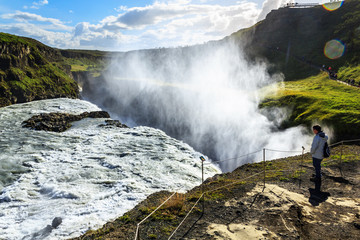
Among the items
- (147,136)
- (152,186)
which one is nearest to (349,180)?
(152,186)

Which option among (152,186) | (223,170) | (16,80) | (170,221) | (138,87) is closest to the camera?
(170,221)

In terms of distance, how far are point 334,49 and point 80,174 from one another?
251 feet

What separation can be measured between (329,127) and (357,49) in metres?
46.7

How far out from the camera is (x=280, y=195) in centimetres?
1000

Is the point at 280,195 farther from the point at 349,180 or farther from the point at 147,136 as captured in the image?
the point at 147,136

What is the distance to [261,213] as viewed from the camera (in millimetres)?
8617

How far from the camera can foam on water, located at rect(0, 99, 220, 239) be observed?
12.7 m

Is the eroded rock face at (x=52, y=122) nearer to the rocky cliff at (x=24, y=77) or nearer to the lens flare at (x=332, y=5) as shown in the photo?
the rocky cliff at (x=24, y=77)

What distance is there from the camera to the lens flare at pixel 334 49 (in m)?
60.0

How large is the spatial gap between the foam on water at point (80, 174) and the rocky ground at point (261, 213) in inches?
163

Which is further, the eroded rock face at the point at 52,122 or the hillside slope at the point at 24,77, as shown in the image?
the hillside slope at the point at 24,77

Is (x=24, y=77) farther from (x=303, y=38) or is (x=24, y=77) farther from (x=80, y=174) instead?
(x=303, y=38)

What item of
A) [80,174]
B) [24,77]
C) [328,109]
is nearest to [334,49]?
[328,109]

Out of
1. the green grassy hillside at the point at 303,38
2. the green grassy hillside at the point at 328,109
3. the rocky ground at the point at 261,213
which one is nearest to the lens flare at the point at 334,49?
the green grassy hillside at the point at 303,38
